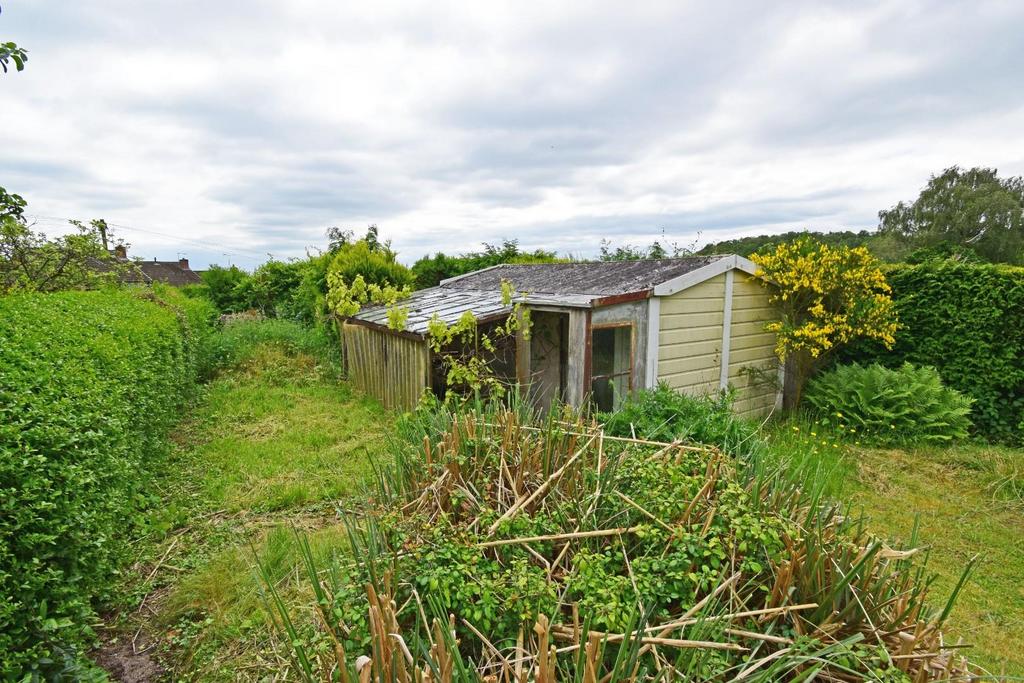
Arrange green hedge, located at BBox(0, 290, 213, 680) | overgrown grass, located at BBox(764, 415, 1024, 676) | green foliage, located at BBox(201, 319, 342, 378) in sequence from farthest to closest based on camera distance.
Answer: green foliage, located at BBox(201, 319, 342, 378), overgrown grass, located at BBox(764, 415, 1024, 676), green hedge, located at BBox(0, 290, 213, 680)

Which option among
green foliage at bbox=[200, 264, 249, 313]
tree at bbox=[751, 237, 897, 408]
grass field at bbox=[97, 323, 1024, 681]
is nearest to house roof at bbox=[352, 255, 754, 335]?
tree at bbox=[751, 237, 897, 408]

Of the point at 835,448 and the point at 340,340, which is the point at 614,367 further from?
the point at 340,340

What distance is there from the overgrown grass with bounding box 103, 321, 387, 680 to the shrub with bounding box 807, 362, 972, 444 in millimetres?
6718

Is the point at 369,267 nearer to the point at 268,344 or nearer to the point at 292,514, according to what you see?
the point at 268,344

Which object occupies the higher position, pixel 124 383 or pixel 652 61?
pixel 652 61

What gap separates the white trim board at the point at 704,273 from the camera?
21.7 ft

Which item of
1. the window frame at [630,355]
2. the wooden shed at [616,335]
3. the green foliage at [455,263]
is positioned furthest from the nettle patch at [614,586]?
the green foliage at [455,263]

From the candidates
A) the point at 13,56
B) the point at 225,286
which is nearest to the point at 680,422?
the point at 13,56

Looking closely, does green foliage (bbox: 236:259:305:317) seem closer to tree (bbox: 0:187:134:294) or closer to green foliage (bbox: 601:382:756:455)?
tree (bbox: 0:187:134:294)

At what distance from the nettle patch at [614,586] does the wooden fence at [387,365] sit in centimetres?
424

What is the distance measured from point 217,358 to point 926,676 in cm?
1144

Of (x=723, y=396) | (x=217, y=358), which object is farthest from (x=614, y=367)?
(x=217, y=358)

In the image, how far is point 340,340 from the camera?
10367 mm

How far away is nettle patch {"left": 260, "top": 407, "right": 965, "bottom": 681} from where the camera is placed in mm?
1535
